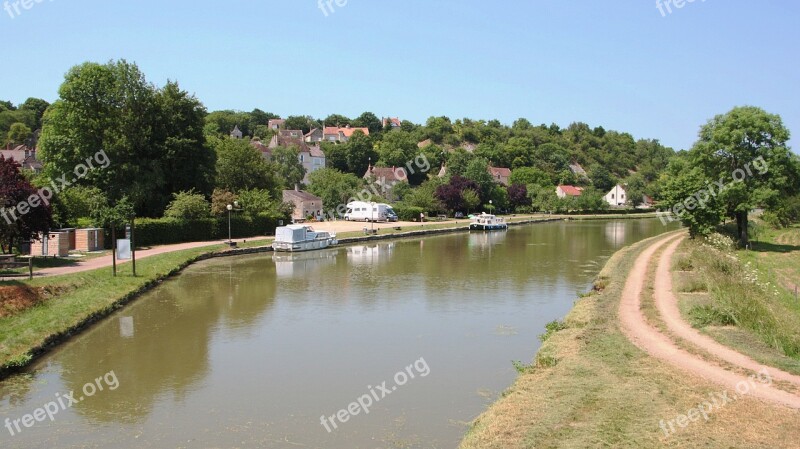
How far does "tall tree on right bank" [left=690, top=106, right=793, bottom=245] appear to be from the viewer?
35.8m

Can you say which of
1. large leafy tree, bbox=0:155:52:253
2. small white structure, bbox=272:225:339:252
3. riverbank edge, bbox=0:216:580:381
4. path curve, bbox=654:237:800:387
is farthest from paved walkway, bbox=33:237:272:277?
path curve, bbox=654:237:800:387

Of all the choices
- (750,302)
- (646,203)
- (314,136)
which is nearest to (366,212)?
(750,302)

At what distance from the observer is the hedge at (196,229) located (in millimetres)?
37125

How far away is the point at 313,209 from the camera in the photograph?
66.8 meters

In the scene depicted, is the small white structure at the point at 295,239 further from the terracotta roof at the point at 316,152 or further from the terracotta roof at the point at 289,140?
the terracotta roof at the point at 316,152

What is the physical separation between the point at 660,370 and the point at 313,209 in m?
57.1

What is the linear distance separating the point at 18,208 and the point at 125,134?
1876 cm

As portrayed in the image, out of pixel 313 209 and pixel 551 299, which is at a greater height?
pixel 313 209

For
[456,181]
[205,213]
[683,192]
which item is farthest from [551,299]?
[456,181]

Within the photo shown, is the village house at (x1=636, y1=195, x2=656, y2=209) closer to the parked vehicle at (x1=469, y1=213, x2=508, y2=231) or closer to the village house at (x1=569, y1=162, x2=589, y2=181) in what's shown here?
the village house at (x1=569, y1=162, x2=589, y2=181)

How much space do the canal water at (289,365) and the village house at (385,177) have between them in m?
58.4

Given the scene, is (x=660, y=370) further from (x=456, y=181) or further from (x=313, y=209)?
(x=456, y=181)

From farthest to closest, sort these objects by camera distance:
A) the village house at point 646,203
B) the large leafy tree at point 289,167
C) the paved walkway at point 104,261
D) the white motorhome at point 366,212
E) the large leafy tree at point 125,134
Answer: the village house at point 646,203
the large leafy tree at point 289,167
the white motorhome at point 366,212
the large leafy tree at point 125,134
the paved walkway at point 104,261

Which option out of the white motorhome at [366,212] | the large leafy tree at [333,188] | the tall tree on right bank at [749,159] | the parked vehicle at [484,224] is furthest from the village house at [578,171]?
the tall tree on right bank at [749,159]
